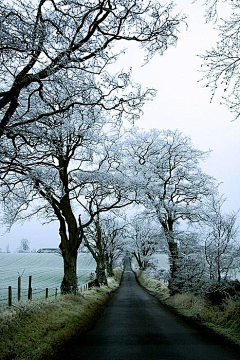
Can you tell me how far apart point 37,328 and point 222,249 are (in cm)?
1148

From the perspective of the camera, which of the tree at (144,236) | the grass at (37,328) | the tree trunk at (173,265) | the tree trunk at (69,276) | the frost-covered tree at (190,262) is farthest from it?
the tree at (144,236)

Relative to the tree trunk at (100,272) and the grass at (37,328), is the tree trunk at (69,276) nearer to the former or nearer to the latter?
the grass at (37,328)

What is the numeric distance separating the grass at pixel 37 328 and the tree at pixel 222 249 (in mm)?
7736

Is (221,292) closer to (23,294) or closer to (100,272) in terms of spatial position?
(23,294)

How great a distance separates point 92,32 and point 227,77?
10.8 feet

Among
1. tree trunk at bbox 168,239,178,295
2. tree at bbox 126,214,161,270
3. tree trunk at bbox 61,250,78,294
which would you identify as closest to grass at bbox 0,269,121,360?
tree trunk at bbox 61,250,78,294

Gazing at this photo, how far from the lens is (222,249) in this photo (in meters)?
18.2

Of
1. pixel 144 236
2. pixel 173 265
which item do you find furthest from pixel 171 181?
pixel 144 236

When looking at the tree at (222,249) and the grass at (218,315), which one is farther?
the tree at (222,249)

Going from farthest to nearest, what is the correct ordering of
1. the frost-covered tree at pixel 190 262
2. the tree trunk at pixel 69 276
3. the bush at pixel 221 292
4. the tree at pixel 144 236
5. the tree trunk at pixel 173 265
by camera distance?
the tree at pixel 144 236 → the tree trunk at pixel 173 265 → the frost-covered tree at pixel 190 262 → the tree trunk at pixel 69 276 → the bush at pixel 221 292

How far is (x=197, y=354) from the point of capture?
798 cm

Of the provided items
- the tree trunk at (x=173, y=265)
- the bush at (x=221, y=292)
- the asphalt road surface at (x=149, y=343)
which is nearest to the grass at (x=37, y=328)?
the asphalt road surface at (x=149, y=343)

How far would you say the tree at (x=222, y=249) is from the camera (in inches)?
712

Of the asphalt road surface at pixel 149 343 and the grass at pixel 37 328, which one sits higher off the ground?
the grass at pixel 37 328
